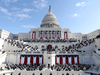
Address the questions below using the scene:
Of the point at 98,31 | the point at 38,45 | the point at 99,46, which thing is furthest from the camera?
the point at 98,31

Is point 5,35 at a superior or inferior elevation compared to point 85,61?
superior

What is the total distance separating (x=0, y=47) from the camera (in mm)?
48688

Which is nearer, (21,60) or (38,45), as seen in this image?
(21,60)

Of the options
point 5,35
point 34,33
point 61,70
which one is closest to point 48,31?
point 34,33

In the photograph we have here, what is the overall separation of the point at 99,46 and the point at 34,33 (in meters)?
52.9

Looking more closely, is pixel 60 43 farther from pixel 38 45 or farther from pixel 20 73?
pixel 20 73

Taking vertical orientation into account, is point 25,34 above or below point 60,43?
above

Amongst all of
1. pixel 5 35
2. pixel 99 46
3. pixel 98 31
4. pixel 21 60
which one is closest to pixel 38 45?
pixel 21 60

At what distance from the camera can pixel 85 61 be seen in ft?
143

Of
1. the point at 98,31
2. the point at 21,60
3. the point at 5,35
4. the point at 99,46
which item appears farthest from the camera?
the point at 5,35

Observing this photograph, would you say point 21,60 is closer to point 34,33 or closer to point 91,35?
point 34,33

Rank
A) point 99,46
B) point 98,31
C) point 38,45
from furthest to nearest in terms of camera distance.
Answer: point 98,31, point 38,45, point 99,46

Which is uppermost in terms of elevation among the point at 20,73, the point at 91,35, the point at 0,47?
the point at 91,35

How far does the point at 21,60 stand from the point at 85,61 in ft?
102
